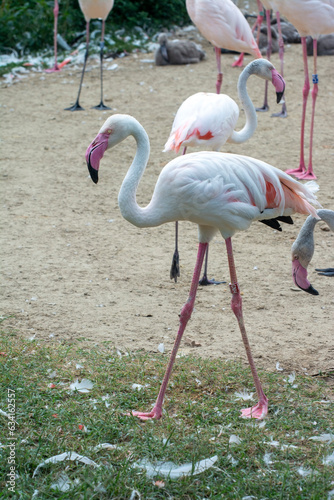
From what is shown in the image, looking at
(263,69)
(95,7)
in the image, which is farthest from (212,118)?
(95,7)

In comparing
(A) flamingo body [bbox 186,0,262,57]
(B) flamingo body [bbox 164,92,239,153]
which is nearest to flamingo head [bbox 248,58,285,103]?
(B) flamingo body [bbox 164,92,239,153]

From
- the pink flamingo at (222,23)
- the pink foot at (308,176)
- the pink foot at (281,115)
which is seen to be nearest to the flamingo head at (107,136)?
the pink flamingo at (222,23)

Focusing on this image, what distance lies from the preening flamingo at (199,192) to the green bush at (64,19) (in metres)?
9.04

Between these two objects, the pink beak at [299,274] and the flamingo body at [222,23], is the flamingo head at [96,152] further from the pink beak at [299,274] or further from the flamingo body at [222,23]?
the flamingo body at [222,23]

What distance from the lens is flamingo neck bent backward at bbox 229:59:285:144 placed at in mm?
4320

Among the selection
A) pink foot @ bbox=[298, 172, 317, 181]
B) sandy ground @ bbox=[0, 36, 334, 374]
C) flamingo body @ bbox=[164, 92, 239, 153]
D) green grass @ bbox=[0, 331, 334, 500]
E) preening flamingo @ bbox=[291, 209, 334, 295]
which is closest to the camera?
green grass @ bbox=[0, 331, 334, 500]

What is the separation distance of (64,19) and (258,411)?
10347 millimetres

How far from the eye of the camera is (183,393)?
329cm

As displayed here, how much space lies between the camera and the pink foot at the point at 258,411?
3067mm

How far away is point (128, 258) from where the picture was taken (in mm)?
4945

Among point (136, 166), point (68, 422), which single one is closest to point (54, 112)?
point (136, 166)

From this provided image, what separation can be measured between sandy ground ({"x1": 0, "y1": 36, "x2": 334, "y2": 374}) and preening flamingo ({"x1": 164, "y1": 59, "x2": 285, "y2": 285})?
16.7 inches

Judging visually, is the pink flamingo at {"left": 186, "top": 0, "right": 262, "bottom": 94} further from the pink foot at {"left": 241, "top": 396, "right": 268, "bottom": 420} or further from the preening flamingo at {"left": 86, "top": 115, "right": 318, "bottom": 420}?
the pink foot at {"left": 241, "top": 396, "right": 268, "bottom": 420}

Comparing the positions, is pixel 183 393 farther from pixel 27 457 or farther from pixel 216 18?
pixel 216 18
